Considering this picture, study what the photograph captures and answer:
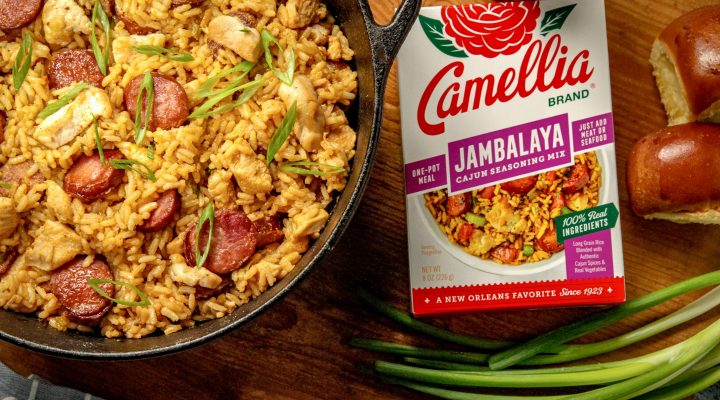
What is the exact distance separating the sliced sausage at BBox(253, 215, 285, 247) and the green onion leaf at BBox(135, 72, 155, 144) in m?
0.43

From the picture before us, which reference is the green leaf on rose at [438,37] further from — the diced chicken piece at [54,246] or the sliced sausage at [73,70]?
the diced chicken piece at [54,246]

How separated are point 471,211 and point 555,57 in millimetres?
672

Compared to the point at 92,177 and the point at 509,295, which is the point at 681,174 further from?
the point at 92,177

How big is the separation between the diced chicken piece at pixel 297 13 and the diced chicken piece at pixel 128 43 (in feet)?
1.23

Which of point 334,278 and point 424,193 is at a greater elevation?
point 424,193

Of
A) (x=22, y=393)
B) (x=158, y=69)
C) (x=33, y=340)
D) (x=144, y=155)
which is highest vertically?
(x=158, y=69)

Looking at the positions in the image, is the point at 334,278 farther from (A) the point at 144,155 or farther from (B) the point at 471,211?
(A) the point at 144,155

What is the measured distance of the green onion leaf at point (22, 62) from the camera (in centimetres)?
234

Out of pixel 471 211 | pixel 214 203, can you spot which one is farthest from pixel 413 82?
pixel 214 203

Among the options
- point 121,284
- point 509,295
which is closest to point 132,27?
point 121,284

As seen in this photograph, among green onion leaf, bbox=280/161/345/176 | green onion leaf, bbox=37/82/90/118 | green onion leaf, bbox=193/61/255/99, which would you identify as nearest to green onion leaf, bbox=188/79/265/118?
green onion leaf, bbox=193/61/255/99

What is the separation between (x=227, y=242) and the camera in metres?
2.36

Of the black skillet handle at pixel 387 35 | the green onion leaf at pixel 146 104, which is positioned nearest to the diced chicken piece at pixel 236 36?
the green onion leaf at pixel 146 104

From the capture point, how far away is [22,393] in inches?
115
